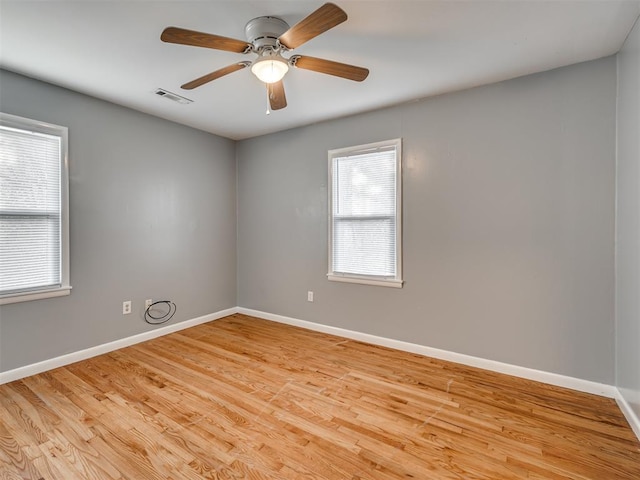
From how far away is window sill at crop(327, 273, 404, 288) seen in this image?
3.18m

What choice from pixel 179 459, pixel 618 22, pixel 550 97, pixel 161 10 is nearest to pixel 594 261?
pixel 550 97

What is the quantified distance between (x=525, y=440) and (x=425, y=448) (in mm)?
613

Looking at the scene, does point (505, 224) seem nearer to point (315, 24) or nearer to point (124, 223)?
point (315, 24)

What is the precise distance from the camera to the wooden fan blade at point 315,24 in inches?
55.6

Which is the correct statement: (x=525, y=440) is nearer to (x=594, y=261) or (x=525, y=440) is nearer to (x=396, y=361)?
(x=396, y=361)

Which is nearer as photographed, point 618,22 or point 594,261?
point 618,22

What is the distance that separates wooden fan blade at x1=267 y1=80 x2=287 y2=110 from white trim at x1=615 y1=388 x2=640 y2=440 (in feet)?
10.0

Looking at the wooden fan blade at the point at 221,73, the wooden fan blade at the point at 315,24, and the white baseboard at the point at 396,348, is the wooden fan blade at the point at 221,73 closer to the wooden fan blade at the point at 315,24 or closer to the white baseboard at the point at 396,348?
the wooden fan blade at the point at 315,24

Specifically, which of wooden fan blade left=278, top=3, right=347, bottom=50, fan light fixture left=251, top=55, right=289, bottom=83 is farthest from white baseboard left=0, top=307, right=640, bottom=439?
wooden fan blade left=278, top=3, right=347, bottom=50

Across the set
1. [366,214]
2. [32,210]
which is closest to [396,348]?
[366,214]

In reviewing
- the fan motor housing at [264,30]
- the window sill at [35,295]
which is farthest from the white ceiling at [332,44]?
the window sill at [35,295]

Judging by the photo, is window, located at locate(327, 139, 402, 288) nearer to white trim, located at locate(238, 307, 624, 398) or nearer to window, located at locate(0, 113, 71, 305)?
white trim, located at locate(238, 307, 624, 398)

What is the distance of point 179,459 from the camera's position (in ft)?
5.49

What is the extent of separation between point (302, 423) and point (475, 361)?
1.71 metres
